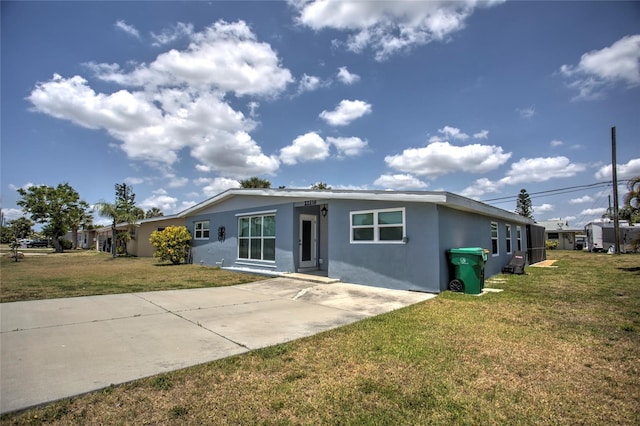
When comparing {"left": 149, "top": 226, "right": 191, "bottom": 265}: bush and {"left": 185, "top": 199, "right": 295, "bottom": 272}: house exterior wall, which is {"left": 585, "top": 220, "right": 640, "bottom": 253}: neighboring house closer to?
{"left": 185, "top": 199, "right": 295, "bottom": 272}: house exterior wall

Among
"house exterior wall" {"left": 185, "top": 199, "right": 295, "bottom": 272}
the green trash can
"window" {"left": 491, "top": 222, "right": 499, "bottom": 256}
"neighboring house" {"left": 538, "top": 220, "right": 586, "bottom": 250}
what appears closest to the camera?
the green trash can

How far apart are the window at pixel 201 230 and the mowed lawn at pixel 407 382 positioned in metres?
13.7

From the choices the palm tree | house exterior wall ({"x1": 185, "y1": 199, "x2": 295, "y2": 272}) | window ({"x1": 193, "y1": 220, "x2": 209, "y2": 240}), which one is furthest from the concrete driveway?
the palm tree

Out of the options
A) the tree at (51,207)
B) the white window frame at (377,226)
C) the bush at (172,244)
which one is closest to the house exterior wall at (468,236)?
the white window frame at (377,226)

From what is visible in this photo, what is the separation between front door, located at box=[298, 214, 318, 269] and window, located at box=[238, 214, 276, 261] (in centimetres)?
115

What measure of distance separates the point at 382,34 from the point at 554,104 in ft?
26.1

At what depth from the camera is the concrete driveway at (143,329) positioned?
3396 mm

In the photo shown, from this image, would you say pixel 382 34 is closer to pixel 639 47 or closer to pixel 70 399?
pixel 639 47

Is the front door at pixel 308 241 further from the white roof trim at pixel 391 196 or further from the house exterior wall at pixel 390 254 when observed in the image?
the house exterior wall at pixel 390 254

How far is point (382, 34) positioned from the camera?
1048cm

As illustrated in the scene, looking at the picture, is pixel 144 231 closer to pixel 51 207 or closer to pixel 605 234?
pixel 51 207

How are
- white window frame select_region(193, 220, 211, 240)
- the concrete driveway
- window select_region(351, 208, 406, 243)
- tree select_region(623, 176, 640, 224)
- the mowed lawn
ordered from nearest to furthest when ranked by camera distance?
the mowed lawn, the concrete driveway, window select_region(351, 208, 406, 243), tree select_region(623, 176, 640, 224), white window frame select_region(193, 220, 211, 240)

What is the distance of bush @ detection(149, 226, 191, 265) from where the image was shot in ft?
57.2

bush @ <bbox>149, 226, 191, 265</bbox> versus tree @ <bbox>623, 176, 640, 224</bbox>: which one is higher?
tree @ <bbox>623, 176, 640, 224</bbox>
